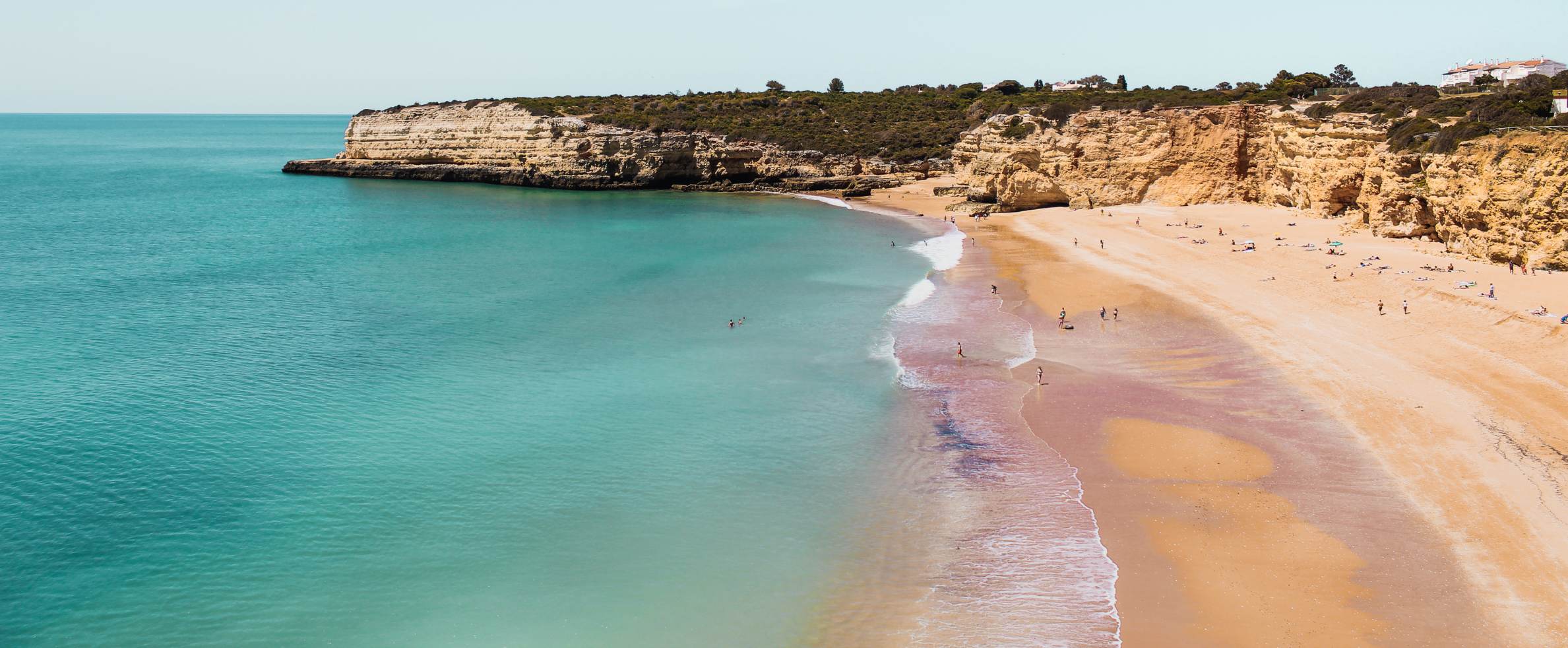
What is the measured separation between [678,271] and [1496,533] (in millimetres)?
26985

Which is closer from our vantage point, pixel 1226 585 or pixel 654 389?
pixel 1226 585

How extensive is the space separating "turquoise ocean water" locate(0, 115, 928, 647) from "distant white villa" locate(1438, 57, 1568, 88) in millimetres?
40428

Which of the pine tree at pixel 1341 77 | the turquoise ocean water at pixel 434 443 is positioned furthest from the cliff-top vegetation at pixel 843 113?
the turquoise ocean water at pixel 434 443

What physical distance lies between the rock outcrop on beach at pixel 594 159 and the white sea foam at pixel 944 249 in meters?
18.1

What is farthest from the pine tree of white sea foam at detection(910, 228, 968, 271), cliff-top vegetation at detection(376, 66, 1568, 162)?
white sea foam at detection(910, 228, 968, 271)

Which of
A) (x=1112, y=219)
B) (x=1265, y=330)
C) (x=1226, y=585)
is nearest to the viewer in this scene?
(x=1226, y=585)

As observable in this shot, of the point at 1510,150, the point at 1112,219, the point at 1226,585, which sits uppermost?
the point at 1510,150

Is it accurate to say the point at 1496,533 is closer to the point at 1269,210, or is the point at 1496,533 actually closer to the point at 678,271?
the point at 678,271

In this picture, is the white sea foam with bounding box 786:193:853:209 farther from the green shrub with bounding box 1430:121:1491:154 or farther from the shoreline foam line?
the green shrub with bounding box 1430:121:1491:154

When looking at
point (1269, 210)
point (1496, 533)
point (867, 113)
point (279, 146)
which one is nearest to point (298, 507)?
point (1496, 533)

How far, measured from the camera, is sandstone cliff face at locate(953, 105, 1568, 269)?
83.4ft

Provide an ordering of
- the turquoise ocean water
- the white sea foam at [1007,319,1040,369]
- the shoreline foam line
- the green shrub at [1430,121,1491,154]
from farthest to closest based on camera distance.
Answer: the green shrub at [1430,121,1491,154], the white sea foam at [1007,319,1040,369], the turquoise ocean water, the shoreline foam line

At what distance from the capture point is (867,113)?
7612 centimetres

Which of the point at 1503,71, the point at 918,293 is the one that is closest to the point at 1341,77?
the point at 1503,71
